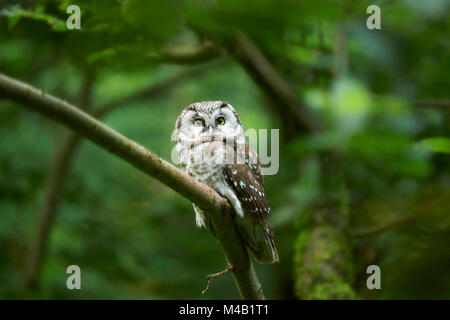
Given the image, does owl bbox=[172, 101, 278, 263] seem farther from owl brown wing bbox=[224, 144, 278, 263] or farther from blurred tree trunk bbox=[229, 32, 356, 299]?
blurred tree trunk bbox=[229, 32, 356, 299]

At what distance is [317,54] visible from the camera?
7.89ft

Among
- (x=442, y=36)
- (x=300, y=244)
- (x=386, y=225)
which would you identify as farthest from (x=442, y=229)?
(x=300, y=244)

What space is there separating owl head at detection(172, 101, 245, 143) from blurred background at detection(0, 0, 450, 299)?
0.26 metres

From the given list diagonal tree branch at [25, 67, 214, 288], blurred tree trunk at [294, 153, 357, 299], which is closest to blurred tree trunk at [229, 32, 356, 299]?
blurred tree trunk at [294, 153, 357, 299]

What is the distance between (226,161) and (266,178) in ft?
2.52

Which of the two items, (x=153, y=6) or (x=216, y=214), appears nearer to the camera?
(x=153, y=6)

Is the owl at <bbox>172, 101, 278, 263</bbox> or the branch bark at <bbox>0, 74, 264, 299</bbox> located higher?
the owl at <bbox>172, 101, 278, 263</bbox>

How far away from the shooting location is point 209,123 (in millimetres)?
1859

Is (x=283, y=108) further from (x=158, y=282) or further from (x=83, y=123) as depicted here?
(x=83, y=123)

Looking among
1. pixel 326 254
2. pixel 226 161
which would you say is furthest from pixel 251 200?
pixel 326 254

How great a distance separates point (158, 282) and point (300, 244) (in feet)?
3.23

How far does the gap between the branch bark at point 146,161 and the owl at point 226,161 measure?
0.12m

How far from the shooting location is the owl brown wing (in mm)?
1916

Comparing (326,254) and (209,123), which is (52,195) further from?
(326,254)
